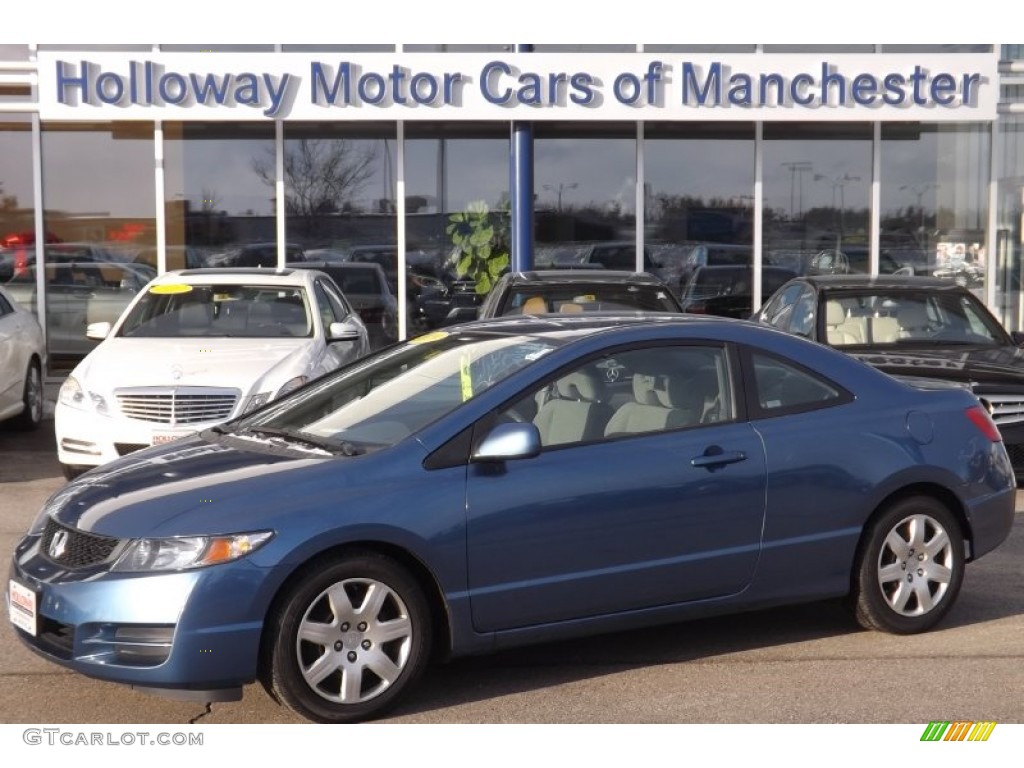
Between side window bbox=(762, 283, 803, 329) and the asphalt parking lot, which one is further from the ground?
side window bbox=(762, 283, 803, 329)

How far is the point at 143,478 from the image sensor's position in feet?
18.6

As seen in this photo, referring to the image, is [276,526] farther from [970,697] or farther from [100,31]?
[100,31]

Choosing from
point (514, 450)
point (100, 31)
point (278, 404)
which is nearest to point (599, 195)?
point (100, 31)

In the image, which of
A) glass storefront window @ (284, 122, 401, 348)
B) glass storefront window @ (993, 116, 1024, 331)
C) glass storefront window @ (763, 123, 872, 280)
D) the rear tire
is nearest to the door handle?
the rear tire

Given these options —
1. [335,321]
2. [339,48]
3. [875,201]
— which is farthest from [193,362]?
[875,201]

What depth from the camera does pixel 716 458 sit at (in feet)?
19.4

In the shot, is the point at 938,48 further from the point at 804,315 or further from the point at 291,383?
the point at 291,383

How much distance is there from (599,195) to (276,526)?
480 inches

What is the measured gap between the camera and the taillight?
21.9 feet

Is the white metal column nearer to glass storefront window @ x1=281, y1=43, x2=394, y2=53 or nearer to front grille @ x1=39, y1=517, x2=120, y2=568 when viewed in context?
glass storefront window @ x1=281, y1=43, x2=394, y2=53

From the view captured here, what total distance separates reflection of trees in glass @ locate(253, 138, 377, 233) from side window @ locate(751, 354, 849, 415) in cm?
1098

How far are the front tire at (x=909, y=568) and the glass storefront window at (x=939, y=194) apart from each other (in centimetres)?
1114

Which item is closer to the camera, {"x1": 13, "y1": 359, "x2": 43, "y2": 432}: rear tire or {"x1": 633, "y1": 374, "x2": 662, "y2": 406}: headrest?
{"x1": 633, "y1": 374, "x2": 662, "y2": 406}: headrest

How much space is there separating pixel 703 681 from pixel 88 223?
1226 cm
